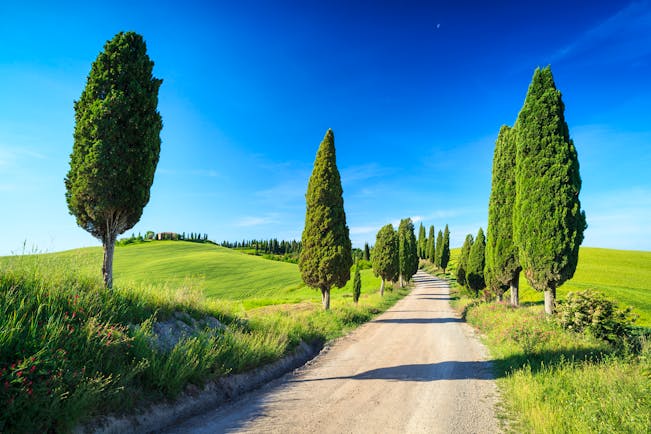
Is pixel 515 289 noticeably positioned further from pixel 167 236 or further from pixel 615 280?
pixel 167 236

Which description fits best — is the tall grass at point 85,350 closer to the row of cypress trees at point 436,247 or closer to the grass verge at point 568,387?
the grass verge at point 568,387

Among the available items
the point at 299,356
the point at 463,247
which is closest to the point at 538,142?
the point at 299,356

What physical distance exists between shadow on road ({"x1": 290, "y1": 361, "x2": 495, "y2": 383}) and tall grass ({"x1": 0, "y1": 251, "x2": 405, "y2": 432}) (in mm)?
2505

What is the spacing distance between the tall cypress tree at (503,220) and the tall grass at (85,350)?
18.0 m

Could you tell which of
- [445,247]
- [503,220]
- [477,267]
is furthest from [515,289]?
[445,247]

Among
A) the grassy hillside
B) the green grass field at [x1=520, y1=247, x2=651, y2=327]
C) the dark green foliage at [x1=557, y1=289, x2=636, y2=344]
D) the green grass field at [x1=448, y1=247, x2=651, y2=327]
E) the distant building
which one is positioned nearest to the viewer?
the dark green foliage at [x1=557, y1=289, x2=636, y2=344]

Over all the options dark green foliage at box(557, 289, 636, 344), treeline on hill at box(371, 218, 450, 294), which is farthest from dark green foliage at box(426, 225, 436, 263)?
dark green foliage at box(557, 289, 636, 344)

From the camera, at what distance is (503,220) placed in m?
22.3

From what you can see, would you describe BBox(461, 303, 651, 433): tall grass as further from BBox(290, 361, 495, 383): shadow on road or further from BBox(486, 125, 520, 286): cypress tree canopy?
BBox(486, 125, 520, 286): cypress tree canopy

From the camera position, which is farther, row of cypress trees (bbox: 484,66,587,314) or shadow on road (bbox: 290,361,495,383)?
row of cypress trees (bbox: 484,66,587,314)

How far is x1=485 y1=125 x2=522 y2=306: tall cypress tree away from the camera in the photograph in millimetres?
21750

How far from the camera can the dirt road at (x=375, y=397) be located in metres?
5.57

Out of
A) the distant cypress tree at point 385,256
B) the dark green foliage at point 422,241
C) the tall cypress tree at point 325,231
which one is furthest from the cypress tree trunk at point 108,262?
the dark green foliage at point 422,241

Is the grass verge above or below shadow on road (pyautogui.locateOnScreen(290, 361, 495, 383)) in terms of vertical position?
above
